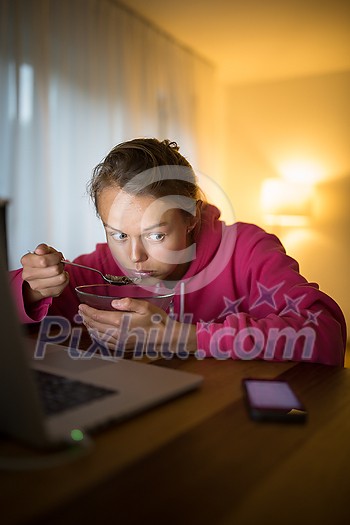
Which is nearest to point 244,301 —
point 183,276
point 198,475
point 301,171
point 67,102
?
point 183,276

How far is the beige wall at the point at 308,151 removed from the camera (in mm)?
4168

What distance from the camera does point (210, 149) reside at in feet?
14.6

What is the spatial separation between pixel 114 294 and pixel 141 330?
24cm

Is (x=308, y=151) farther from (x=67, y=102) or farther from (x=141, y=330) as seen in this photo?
(x=141, y=330)

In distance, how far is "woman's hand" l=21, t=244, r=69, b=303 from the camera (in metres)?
0.98

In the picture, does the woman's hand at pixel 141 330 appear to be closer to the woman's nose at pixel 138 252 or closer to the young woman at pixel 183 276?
the young woman at pixel 183 276

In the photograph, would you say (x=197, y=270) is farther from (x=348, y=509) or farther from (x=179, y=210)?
(x=348, y=509)

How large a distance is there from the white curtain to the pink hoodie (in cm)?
108

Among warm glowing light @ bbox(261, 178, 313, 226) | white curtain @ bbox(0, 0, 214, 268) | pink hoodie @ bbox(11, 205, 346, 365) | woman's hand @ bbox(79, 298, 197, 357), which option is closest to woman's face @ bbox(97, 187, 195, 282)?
pink hoodie @ bbox(11, 205, 346, 365)

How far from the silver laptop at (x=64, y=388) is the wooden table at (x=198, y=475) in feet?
0.07

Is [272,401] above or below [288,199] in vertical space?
below

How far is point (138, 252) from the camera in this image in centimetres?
111

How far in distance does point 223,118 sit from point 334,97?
3.36 ft

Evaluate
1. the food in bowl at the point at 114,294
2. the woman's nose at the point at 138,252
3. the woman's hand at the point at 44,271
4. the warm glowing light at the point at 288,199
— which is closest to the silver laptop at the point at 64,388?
the food in bowl at the point at 114,294
